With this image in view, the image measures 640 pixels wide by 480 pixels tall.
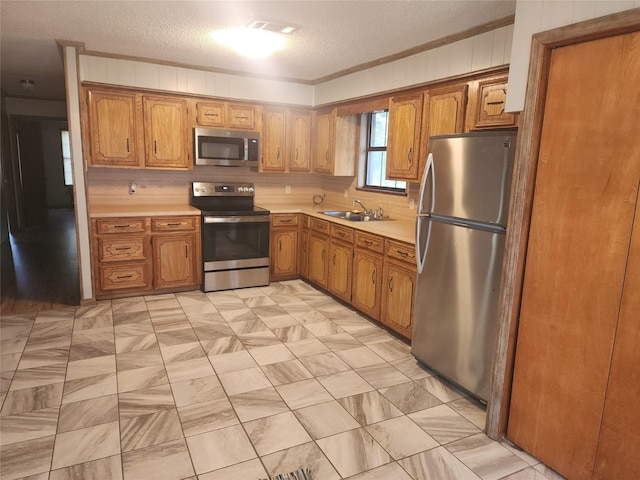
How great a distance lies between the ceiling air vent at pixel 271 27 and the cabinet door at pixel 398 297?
1996 mm

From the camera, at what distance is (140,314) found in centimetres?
402

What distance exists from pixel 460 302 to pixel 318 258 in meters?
2.32


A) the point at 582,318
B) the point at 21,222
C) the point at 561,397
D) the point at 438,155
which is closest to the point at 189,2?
the point at 438,155

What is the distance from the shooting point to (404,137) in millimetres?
3830

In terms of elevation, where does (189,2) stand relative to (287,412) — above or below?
above

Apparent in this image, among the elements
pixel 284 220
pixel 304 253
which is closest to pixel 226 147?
pixel 284 220

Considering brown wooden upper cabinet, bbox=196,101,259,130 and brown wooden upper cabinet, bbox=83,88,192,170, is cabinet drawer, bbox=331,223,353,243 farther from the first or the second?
brown wooden upper cabinet, bbox=83,88,192,170

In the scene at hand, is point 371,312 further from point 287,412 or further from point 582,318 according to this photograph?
point 582,318

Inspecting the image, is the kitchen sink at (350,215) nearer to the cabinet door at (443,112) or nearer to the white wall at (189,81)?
the cabinet door at (443,112)

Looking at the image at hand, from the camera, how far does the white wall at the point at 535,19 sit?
176 centimetres

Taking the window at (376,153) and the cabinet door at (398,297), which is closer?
the cabinet door at (398,297)

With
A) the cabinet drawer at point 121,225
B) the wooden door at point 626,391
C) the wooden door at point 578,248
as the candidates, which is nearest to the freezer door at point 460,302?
the wooden door at point 578,248

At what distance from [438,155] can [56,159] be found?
35.8ft

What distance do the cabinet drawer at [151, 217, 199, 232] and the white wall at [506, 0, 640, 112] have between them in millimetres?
3389
